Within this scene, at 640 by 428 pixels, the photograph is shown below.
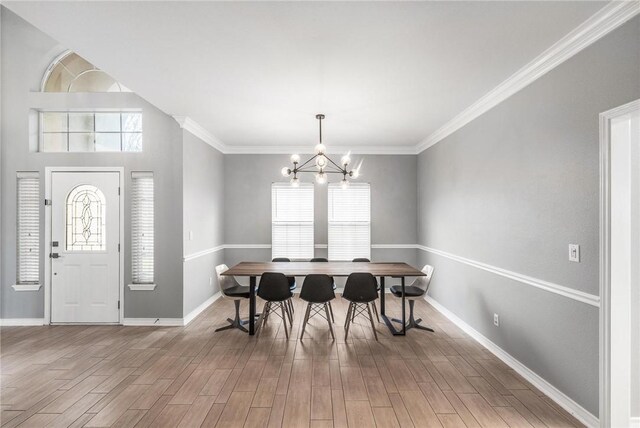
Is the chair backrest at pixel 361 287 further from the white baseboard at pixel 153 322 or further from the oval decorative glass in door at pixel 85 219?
the oval decorative glass in door at pixel 85 219

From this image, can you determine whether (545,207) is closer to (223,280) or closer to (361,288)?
(361,288)

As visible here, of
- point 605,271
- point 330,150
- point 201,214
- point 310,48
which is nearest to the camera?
point 605,271

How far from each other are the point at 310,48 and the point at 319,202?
391 cm

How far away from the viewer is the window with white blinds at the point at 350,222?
620 cm

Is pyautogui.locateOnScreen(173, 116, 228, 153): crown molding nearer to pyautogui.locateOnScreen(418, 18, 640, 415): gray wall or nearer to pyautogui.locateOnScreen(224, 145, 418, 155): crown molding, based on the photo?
pyautogui.locateOnScreen(224, 145, 418, 155): crown molding

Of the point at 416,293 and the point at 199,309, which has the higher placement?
the point at 416,293

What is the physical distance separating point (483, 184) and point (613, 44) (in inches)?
71.2

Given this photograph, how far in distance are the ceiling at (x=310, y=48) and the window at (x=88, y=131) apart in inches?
34.6

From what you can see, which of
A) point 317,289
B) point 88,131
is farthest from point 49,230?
point 317,289

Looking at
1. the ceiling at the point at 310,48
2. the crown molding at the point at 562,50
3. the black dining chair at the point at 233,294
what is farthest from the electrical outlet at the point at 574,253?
the black dining chair at the point at 233,294

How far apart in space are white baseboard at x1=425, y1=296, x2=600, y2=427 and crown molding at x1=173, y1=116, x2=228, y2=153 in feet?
15.7

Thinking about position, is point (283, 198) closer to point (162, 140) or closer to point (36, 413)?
point (162, 140)

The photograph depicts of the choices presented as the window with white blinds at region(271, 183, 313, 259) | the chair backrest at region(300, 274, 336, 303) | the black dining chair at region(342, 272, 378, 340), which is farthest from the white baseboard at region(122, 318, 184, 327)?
the black dining chair at region(342, 272, 378, 340)

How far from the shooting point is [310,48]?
8.14 feet
